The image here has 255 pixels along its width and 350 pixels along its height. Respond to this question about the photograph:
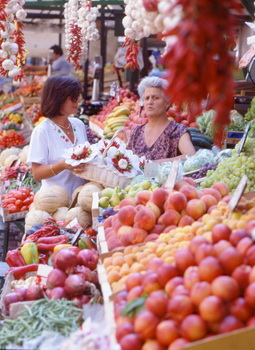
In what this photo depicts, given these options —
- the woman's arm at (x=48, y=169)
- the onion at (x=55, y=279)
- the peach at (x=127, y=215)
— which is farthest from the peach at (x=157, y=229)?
the woman's arm at (x=48, y=169)

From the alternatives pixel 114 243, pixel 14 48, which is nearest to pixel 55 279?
pixel 114 243

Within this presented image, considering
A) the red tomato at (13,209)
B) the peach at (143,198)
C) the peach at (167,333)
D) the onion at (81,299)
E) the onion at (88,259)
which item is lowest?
the red tomato at (13,209)

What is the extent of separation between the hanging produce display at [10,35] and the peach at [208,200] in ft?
10.2

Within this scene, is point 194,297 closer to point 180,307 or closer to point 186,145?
point 180,307

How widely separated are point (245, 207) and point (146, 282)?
55 cm

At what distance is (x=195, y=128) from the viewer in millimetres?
5664

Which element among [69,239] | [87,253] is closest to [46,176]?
[69,239]

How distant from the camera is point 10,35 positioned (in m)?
4.95

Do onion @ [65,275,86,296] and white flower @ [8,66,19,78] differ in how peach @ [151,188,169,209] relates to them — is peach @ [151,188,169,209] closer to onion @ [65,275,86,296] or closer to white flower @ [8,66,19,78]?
onion @ [65,275,86,296]

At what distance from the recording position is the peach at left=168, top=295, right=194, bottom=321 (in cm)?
163

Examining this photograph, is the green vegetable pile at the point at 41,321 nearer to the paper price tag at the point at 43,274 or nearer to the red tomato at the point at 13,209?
the paper price tag at the point at 43,274

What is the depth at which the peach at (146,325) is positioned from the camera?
164 centimetres

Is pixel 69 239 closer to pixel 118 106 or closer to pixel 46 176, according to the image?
pixel 46 176

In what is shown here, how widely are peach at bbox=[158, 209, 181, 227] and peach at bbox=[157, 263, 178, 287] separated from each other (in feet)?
1.58
